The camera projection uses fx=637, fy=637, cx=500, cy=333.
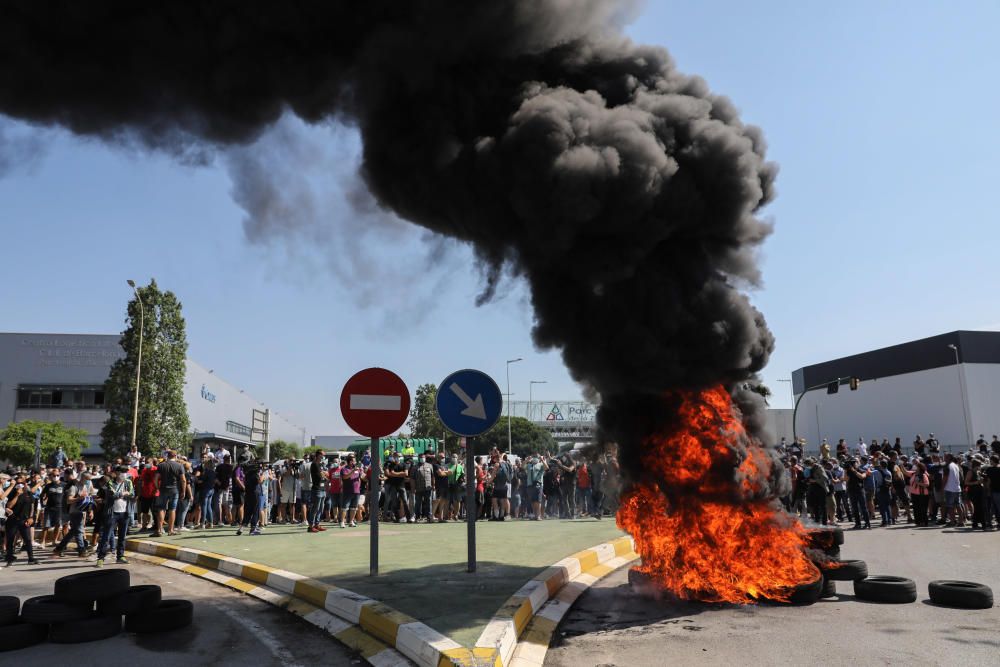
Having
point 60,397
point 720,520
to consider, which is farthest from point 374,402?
point 60,397

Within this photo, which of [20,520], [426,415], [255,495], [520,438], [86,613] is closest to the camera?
[86,613]

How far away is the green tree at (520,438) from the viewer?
81938 mm

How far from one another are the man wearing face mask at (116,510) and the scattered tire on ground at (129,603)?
532 cm

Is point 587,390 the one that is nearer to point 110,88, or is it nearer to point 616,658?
point 616,658

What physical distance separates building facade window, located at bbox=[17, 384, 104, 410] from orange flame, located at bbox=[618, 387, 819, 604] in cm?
5574

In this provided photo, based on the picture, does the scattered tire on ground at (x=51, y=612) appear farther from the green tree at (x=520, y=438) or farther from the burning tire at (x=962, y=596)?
the green tree at (x=520, y=438)

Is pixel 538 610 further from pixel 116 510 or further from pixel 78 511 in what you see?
pixel 78 511

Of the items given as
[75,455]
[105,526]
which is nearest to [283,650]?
[105,526]

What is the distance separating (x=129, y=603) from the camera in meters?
6.04

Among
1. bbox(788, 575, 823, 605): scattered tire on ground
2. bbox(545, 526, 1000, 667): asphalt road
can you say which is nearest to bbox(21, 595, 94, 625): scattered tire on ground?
bbox(545, 526, 1000, 667): asphalt road

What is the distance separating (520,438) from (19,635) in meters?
80.9

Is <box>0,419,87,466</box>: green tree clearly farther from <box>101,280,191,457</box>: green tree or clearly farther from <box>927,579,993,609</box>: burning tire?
<box>927,579,993,609</box>: burning tire

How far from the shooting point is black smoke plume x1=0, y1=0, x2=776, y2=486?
6848mm

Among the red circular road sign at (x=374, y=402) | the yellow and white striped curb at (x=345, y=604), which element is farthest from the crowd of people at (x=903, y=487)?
the yellow and white striped curb at (x=345, y=604)
